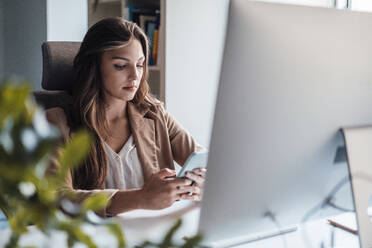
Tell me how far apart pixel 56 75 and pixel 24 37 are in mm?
1200

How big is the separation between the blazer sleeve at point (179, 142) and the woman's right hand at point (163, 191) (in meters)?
0.55

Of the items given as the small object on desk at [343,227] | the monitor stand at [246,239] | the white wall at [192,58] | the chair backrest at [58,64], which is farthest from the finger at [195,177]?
the white wall at [192,58]

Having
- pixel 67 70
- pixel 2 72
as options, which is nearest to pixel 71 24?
pixel 2 72

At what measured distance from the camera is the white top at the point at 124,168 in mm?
1515

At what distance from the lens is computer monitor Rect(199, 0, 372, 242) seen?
24.8 inches

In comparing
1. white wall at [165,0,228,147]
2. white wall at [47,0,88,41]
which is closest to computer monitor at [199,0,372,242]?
white wall at [165,0,228,147]

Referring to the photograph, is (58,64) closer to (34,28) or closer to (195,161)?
(195,161)

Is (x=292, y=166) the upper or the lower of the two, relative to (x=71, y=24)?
lower

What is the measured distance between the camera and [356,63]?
72 cm

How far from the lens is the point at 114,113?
63.9 inches

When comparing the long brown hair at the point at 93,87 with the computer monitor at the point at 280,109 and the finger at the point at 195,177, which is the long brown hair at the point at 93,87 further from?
the computer monitor at the point at 280,109

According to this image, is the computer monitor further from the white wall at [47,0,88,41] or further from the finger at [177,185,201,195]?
the white wall at [47,0,88,41]

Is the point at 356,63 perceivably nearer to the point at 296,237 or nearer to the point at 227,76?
the point at 227,76

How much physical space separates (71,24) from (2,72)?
21.4 inches
